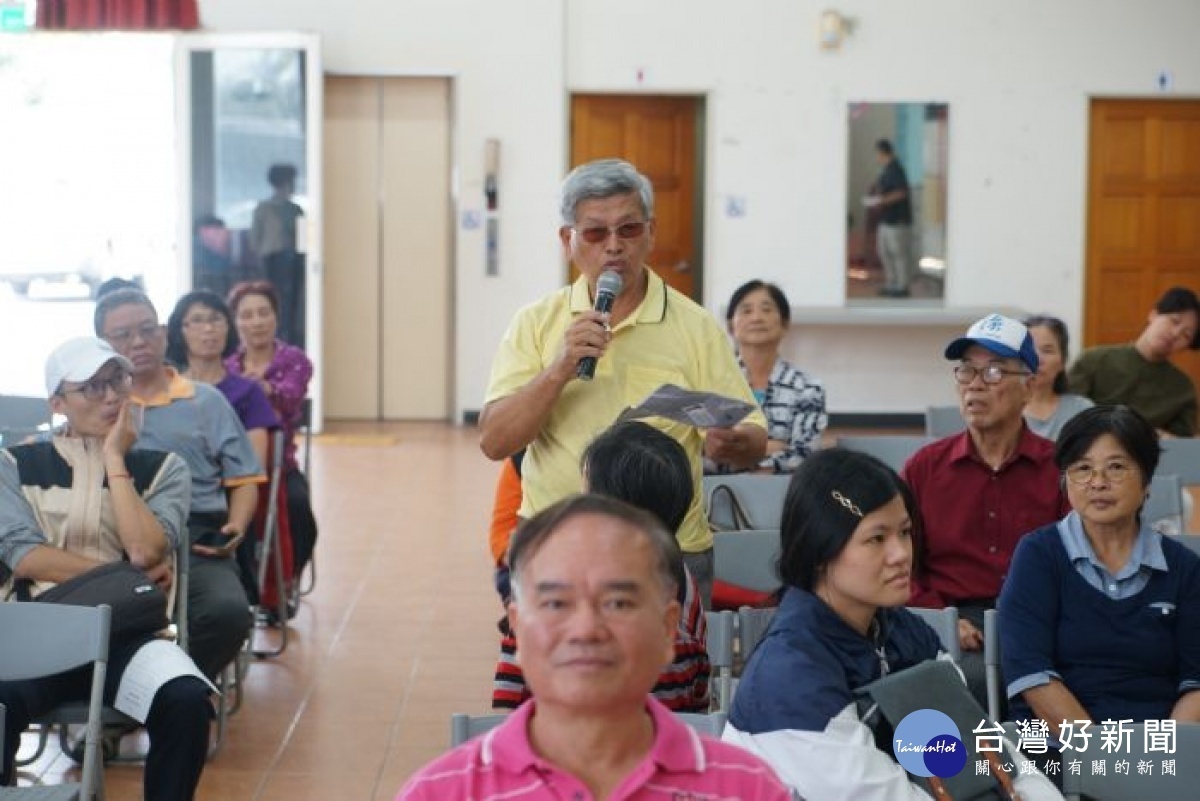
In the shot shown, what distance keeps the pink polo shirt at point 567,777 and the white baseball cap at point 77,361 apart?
2.68 meters

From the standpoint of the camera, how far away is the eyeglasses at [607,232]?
3631 mm

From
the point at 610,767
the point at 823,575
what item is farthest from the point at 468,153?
the point at 610,767

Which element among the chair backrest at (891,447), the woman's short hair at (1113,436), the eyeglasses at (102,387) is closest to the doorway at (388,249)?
the chair backrest at (891,447)

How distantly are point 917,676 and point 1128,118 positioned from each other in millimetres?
9983

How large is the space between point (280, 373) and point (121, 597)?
265 cm

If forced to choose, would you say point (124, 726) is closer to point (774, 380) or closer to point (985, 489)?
point (985, 489)

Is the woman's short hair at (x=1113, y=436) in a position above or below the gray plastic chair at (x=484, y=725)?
above

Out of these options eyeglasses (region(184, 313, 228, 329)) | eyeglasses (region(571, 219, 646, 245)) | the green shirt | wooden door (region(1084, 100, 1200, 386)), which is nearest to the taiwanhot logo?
eyeglasses (region(571, 219, 646, 245))

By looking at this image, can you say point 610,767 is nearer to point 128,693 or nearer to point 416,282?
point 128,693

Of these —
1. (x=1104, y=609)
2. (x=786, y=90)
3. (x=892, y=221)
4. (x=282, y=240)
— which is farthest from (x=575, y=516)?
(x=892, y=221)

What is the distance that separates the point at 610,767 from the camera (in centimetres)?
192

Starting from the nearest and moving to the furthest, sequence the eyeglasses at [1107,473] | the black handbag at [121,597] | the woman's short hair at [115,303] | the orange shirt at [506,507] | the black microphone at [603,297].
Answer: the black microphone at [603,297] → the eyeglasses at [1107,473] → the black handbag at [121,597] → the orange shirt at [506,507] → the woman's short hair at [115,303]

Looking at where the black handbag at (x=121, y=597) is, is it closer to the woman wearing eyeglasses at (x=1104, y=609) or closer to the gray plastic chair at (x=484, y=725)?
the gray plastic chair at (x=484, y=725)

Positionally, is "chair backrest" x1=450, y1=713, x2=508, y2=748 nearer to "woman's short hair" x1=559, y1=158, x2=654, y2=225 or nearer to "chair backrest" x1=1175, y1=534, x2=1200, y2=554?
"woman's short hair" x1=559, y1=158, x2=654, y2=225
